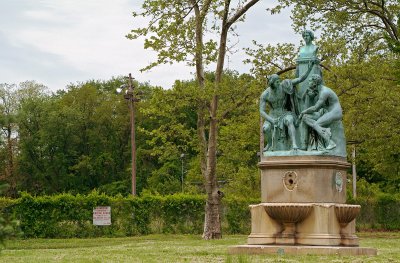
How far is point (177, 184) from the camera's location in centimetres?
7600

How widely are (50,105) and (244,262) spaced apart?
6704cm

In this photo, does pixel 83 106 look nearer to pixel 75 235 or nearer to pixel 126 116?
pixel 126 116

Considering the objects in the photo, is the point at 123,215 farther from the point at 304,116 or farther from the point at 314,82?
the point at 314,82

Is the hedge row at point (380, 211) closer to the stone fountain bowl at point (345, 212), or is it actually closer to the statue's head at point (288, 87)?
the statue's head at point (288, 87)

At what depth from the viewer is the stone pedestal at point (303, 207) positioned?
20.3 m

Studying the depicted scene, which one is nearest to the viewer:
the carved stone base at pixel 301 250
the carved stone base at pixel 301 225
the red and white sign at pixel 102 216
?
the carved stone base at pixel 301 250

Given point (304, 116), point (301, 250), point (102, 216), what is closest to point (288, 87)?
point (304, 116)

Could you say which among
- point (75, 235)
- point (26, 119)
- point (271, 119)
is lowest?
point (75, 235)

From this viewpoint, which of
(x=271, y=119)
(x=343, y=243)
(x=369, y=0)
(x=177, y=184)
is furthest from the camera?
(x=177, y=184)

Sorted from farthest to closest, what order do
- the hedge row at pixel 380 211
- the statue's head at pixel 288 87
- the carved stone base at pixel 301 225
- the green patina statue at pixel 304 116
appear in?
the hedge row at pixel 380 211, the statue's head at pixel 288 87, the green patina statue at pixel 304 116, the carved stone base at pixel 301 225

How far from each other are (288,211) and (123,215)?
73.9 feet

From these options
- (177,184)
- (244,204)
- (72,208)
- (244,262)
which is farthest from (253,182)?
(244,262)

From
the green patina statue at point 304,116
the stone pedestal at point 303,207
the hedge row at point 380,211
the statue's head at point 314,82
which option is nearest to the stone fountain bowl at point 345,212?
the stone pedestal at point 303,207

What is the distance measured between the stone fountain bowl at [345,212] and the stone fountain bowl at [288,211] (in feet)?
2.21
